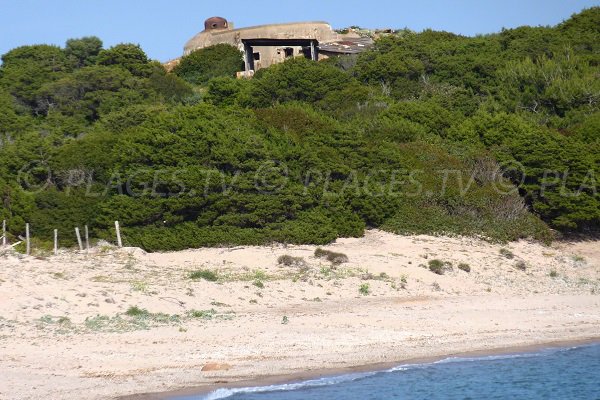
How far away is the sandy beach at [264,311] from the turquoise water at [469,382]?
1.89 ft

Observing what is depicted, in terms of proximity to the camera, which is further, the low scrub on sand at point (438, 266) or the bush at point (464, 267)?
the bush at point (464, 267)

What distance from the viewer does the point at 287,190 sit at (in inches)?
1284

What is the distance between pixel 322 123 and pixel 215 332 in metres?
19.4

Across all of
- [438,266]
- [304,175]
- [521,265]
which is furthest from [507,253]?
[304,175]

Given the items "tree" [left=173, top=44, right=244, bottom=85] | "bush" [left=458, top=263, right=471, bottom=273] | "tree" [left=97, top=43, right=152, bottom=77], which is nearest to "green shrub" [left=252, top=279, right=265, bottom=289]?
"bush" [left=458, top=263, right=471, bottom=273]

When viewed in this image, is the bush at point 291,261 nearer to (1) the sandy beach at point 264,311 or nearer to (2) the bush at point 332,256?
(1) the sandy beach at point 264,311

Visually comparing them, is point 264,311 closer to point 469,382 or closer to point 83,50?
point 469,382

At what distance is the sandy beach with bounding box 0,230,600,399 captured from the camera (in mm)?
16797

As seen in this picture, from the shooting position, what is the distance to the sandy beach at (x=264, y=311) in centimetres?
1680

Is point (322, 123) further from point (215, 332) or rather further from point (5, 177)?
point (215, 332)

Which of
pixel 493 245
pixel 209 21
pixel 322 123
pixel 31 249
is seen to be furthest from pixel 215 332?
pixel 209 21

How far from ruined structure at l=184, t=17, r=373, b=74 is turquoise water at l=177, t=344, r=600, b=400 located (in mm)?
49035
